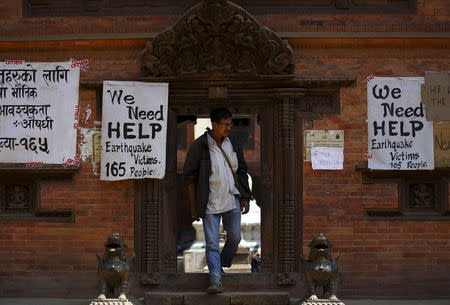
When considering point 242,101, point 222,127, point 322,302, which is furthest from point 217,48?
point 322,302

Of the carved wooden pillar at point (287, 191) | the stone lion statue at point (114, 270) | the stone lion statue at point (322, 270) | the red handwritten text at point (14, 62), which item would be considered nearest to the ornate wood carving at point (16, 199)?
the red handwritten text at point (14, 62)

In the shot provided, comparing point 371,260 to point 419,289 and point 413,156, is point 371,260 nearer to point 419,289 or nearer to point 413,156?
point 419,289

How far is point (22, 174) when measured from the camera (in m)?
10.5

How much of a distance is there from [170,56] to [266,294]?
314cm

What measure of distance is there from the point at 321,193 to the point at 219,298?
1.81m

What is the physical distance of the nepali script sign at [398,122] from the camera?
33.8 ft

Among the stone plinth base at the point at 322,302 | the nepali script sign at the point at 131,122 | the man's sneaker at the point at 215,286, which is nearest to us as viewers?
the stone plinth base at the point at 322,302

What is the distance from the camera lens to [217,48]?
10414 millimetres

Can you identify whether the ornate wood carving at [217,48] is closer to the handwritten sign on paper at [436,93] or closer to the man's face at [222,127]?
the man's face at [222,127]

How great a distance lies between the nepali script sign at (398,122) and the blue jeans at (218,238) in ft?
6.05

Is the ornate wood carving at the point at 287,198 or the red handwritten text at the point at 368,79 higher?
the red handwritten text at the point at 368,79

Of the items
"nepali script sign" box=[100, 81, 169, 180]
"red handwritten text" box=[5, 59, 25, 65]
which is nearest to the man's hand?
"nepali script sign" box=[100, 81, 169, 180]

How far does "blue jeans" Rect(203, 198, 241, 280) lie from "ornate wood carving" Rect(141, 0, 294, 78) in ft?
5.57

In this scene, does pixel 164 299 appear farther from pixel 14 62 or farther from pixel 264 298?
pixel 14 62
